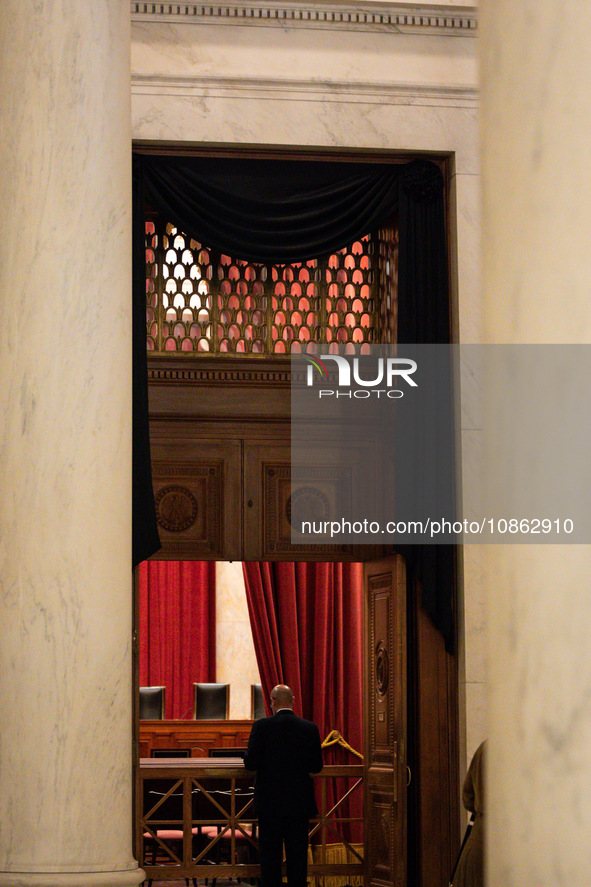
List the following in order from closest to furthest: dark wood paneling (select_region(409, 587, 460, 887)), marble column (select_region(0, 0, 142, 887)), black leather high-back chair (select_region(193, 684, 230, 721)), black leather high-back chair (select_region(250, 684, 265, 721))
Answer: marble column (select_region(0, 0, 142, 887))
dark wood paneling (select_region(409, 587, 460, 887))
black leather high-back chair (select_region(193, 684, 230, 721))
black leather high-back chair (select_region(250, 684, 265, 721))

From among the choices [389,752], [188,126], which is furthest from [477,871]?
[188,126]

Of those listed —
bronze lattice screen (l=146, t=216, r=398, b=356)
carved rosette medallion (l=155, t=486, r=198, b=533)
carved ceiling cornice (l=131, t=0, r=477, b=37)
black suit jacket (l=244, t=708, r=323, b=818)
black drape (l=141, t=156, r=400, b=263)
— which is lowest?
black suit jacket (l=244, t=708, r=323, b=818)

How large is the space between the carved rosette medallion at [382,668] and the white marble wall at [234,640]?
5.52m

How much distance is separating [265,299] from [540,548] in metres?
5.08

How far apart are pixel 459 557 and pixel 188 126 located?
296cm

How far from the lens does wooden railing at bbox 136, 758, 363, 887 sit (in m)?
6.02

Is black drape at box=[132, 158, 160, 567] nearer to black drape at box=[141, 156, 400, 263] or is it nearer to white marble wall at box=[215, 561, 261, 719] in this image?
black drape at box=[141, 156, 400, 263]

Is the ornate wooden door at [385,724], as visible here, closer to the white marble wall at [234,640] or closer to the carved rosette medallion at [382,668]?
the carved rosette medallion at [382,668]

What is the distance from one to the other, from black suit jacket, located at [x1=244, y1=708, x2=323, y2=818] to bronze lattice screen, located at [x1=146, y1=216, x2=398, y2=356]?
7.65ft

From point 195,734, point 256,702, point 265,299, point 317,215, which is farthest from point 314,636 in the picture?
point 317,215

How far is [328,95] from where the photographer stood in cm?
591

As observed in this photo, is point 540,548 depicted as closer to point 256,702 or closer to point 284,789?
point 284,789

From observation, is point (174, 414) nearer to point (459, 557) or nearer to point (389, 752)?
point (459, 557)

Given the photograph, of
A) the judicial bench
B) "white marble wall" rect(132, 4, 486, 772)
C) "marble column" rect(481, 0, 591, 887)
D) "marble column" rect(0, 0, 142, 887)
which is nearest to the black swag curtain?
"white marble wall" rect(132, 4, 486, 772)
